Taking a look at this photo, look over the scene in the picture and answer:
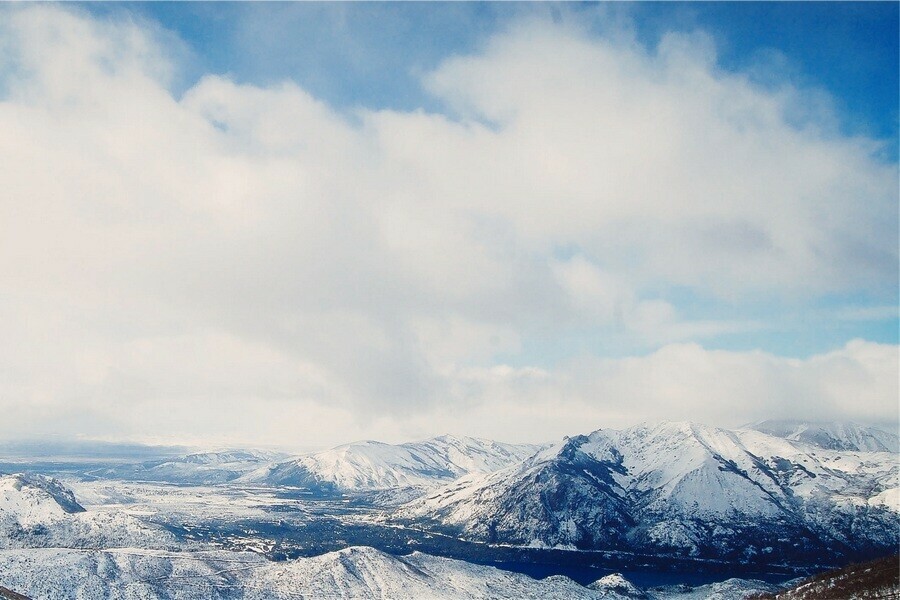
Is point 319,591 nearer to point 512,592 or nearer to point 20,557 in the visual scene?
point 512,592

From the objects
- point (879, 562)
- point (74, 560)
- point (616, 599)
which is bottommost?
point (616, 599)

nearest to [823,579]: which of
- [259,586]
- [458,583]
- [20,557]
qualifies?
[458,583]

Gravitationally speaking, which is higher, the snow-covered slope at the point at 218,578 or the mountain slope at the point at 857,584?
the mountain slope at the point at 857,584

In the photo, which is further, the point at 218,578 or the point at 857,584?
the point at 218,578

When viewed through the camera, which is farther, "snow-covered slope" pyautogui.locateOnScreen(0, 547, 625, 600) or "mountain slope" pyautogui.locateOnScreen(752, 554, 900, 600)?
"snow-covered slope" pyautogui.locateOnScreen(0, 547, 625, 600)

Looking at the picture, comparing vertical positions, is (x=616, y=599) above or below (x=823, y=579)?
below

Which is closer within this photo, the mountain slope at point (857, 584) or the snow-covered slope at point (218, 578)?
the mountain slope at point (857, 584)

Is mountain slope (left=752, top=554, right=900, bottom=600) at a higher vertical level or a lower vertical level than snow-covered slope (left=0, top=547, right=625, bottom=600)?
higher

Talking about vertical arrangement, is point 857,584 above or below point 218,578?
above
